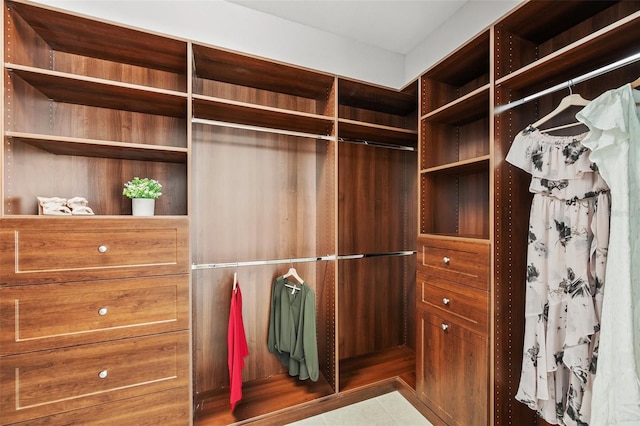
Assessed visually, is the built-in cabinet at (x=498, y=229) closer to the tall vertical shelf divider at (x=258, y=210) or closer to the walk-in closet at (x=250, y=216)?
the walk-in closet at (x=250, y=216)

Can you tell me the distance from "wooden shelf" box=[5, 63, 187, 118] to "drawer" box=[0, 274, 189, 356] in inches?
38.6

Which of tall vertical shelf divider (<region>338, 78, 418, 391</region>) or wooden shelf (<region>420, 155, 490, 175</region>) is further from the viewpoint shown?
tall vertical shelf divider (<region>338, 78, 418, 391</region>)

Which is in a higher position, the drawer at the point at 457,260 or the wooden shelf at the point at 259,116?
the wooden shelf at the point at 259,116

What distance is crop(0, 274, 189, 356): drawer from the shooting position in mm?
1280

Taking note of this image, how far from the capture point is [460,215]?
2084 mm

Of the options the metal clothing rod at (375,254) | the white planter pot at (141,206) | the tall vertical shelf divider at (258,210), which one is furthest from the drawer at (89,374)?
the metal clothing rod at (375,254)

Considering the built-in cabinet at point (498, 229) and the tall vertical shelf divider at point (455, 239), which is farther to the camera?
the tall vertical shelf divider at point (455, 239)

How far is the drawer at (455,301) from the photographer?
1.49 m

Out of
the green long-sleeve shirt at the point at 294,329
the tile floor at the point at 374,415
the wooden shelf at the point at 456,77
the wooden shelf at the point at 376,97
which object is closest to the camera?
the wooden shelf at the point at 456,77

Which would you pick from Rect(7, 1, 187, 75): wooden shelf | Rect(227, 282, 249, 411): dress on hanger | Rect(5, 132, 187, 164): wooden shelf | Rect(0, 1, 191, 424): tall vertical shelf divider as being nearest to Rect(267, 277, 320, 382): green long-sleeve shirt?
Rect(227, 282, 249, 411): dress on hanger

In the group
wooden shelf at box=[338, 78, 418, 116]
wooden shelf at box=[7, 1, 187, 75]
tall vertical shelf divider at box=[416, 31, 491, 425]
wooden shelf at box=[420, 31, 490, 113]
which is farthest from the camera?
wooden shelf at box=[338, 78, 418, 116]

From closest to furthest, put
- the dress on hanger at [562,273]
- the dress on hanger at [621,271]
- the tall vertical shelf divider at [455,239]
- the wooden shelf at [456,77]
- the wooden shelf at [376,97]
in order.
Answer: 1. the dress on hanger at [621,271]
2. the dress on hanger at [562,273]
3. the tall vertical shelf divider at [455,239]
4. the wooden shelf at [456,77]
5. the wooden shelf at [376,97]

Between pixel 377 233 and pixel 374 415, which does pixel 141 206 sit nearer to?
pixel 377 233

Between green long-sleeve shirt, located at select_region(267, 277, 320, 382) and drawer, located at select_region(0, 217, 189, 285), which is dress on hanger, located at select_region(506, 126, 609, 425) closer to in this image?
green long-sleeve shirt, located at select_region(267, 277, 320, 382)
